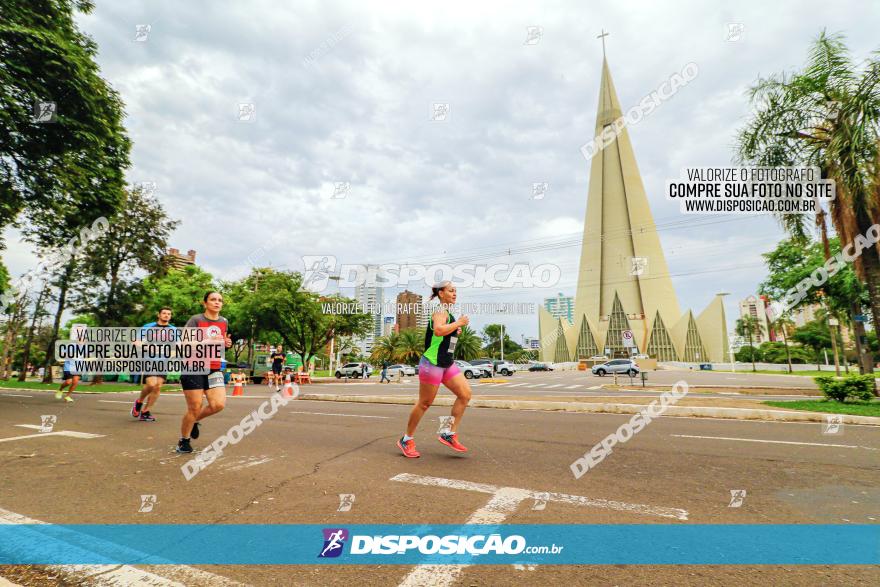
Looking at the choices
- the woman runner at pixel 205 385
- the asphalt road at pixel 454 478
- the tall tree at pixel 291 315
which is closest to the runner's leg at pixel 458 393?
the asphalt road at pixel 454 478

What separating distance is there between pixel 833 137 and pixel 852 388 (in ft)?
22.1

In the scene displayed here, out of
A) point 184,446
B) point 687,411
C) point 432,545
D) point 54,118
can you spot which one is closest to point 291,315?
point 54,118

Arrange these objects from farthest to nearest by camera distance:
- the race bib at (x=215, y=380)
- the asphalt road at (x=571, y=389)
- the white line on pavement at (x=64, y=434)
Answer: the asphalt road at (x=571, y=389)
the white line on pavement at (x=64, y=434)
the race bib at (x=215, y=380)

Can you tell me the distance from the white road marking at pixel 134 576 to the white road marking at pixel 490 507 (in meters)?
0.99

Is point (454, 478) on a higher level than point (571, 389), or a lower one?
higher

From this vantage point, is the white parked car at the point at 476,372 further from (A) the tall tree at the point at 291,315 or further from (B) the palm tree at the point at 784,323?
(B) the palm tree at the point at 784,323

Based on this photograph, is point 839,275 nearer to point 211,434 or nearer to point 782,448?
point 782,448

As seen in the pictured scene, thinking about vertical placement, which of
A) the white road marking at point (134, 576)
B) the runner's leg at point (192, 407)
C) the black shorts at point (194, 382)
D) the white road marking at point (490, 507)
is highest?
the black shorts at point (194, 382)

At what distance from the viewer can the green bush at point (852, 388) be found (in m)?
10.7

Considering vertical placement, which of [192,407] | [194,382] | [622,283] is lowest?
[192,407]

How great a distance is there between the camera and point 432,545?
2605 millimetres

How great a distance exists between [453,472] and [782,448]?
4.86 m

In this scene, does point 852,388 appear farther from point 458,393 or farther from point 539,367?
point 539,367

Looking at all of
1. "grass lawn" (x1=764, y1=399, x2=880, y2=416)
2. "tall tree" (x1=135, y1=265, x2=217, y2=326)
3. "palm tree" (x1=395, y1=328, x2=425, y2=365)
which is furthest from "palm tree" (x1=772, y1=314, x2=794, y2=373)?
"tall tree" (x1=135, y1=265, x2=217, y2=326)
